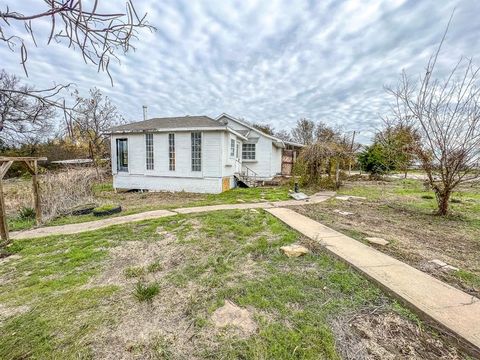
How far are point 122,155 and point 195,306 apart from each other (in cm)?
1250

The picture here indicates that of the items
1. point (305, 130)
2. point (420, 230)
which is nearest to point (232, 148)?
point (420, 230)

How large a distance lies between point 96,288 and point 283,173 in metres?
17.2

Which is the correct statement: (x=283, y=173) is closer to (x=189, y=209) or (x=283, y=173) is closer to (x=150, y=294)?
(x=189, y=209)

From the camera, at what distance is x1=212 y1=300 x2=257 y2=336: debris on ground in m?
2.10

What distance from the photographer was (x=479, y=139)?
220 inches

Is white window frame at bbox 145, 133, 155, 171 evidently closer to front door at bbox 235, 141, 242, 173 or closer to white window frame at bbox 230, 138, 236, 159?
white window frame at bbox 230, 138, 236, 159

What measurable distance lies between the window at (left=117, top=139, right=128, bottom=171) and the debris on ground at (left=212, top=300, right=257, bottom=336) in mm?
12348

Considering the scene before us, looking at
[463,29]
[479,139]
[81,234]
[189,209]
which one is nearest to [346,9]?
[463,29]

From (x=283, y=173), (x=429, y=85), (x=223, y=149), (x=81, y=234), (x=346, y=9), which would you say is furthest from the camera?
(x=283, y=173)

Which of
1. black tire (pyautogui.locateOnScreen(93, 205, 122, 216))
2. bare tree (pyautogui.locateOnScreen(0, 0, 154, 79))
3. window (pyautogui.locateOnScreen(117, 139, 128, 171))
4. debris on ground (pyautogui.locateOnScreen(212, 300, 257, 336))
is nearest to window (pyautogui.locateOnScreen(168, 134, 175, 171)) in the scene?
window (pyautogui.locateOnScreen(117, 139, 128, 171))

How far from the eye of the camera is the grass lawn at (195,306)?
1889mm

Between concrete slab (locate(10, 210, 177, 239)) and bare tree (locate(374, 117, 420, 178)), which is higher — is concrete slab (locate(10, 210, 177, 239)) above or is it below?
below

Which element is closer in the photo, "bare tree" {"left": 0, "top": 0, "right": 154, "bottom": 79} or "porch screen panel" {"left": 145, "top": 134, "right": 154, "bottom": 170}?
"bare tree" {"left": 0, "top": 0, "right": 154, "bottom": 79}

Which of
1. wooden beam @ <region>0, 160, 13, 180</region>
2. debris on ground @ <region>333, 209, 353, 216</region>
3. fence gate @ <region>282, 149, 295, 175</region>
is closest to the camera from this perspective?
wooden beam @ <region>0, 160, 13, 180</region>
